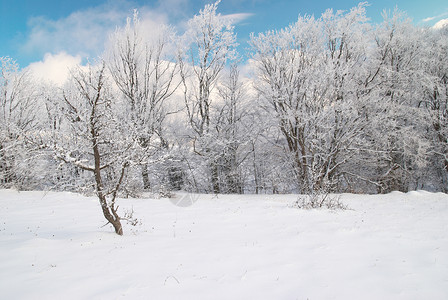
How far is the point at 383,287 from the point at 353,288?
45cm

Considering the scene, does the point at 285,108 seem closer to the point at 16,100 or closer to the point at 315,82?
the point at 315,82

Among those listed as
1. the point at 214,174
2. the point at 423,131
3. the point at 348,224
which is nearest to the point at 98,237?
the point at 348,224

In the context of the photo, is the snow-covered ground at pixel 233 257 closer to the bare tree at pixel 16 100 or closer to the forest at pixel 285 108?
the forest at pixel 285 108

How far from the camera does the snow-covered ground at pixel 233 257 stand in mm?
3686

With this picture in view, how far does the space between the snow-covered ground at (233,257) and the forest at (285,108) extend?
6.85 metres

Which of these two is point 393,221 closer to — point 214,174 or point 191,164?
point 214,174

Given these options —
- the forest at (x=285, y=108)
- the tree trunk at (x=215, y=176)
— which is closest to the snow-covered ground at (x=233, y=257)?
the forest at (x=285, y=108)

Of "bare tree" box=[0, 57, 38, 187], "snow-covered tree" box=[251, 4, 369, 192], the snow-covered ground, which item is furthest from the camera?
"bare tree" box=[0, 57, 38, 187]

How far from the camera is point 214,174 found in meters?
19.2

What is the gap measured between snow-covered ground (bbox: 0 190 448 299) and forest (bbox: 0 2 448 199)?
22.5 feet

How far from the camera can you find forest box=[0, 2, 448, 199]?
15305 mm

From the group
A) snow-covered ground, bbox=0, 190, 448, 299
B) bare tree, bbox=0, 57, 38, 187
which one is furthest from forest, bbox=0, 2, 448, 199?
snow-covered ground, bbox=0, 190, 448, 299

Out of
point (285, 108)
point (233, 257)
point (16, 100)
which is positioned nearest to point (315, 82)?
point (285, 108)

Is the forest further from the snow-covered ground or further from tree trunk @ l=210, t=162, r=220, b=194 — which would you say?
the snow-covered ground
